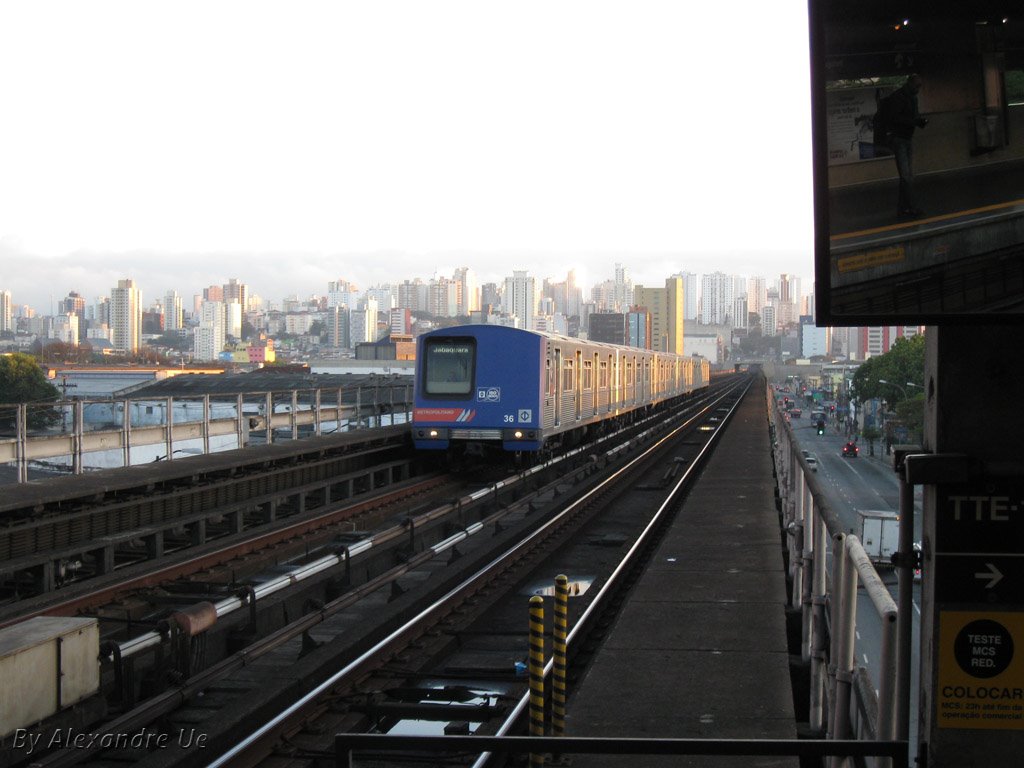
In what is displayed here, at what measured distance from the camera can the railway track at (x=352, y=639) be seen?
6645mm

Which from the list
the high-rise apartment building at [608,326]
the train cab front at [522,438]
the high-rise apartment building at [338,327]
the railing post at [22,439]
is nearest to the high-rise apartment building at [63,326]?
the high-rise apartment building at [338,327]

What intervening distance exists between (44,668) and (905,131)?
585 centimetres

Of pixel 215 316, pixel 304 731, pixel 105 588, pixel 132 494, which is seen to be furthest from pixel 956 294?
pixel 215 316

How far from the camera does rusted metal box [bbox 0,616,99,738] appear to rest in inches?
243

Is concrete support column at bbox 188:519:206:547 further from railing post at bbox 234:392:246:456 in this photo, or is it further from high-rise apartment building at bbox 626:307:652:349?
high-rise apartment building at bbox 626:307:652:349

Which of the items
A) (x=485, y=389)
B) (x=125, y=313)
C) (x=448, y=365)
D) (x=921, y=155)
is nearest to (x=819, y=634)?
(x=921, y=155)

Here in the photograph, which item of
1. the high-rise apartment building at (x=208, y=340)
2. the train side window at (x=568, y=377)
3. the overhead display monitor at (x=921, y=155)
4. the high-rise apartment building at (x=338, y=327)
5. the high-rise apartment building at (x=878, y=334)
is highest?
the high-rise apartment building at (x=338, y=327)

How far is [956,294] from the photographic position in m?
2.90

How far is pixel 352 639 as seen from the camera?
856 cm

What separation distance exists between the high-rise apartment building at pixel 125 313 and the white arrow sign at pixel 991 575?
446 ft

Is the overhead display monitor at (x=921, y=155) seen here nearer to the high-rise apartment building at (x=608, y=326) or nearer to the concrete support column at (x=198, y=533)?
the concrete support column at (x=198, y=533)

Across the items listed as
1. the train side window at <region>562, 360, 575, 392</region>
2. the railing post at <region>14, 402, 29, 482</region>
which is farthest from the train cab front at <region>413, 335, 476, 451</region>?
the railing post at <region>14, 402, 29, 482</region>

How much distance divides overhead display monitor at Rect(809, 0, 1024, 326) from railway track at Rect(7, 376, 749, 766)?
4.69m

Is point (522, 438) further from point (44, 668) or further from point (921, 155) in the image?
point (921, 155)
